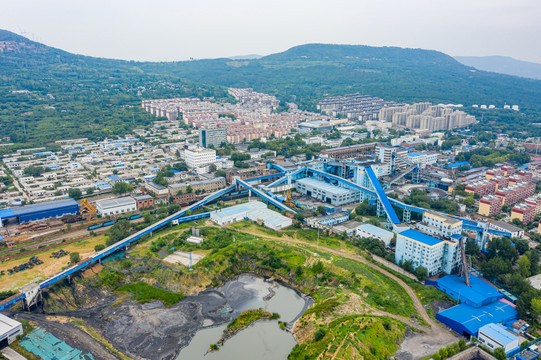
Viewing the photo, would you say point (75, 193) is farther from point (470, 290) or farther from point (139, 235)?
point (470, 290)

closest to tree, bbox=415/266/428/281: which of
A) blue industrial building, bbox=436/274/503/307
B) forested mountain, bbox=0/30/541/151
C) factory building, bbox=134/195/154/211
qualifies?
blue industrial building, bbox=436/274/503/307

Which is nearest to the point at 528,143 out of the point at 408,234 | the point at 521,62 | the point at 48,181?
the point at 408,234

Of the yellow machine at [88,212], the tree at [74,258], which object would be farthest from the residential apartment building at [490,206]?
the yellow machine at [88,212]

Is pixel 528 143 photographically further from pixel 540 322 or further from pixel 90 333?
pixel 90 333

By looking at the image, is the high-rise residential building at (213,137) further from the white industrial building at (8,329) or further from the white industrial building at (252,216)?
the white industrial building at (8,329)

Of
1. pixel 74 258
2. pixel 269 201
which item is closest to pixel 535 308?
pixel 269 201

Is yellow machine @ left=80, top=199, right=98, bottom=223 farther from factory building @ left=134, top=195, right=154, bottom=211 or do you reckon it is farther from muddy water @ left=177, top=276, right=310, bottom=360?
muddy water @ left=177, top=276, right=310, bottom=360
